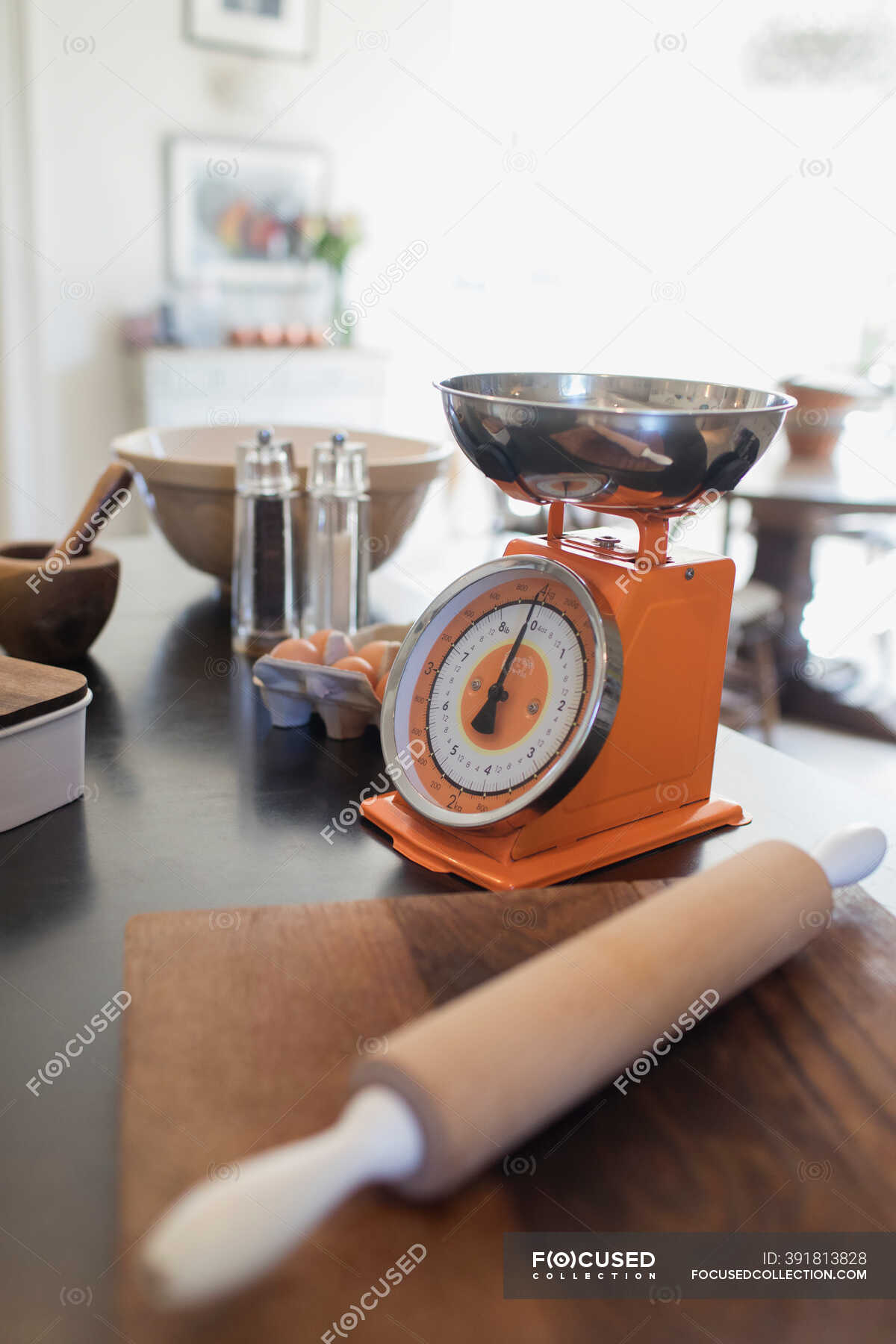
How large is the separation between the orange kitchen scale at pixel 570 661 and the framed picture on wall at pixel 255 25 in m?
4.03

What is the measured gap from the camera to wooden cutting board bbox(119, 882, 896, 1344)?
1.44ft

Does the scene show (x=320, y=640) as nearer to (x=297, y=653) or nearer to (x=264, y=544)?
(x=297, y=653)

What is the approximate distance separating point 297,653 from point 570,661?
36 cm

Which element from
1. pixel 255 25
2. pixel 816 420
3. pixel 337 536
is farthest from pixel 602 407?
pixel 255 25

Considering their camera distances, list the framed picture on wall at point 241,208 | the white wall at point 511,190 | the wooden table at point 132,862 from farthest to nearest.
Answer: the framed picture on wall at point 241,208 < the white wall at point 511,190 < the wooden table at point 132,862

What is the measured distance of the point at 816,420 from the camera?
3.61 metres

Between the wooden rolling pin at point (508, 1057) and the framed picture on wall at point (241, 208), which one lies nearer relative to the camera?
the wooden rolling pin at point (508, 1057)

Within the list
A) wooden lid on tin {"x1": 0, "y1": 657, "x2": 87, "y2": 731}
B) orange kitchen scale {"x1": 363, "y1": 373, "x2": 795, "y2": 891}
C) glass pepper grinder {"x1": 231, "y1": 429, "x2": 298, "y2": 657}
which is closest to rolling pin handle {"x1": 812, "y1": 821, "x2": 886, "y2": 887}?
orange kitchen scale {"x1": 363, "y1": 373, "x2": 795, "y2": 891}

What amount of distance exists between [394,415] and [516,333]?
872mm

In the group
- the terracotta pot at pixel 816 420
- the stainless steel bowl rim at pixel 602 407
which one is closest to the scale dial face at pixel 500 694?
the stainless steel bowl rim at pixel 602 407

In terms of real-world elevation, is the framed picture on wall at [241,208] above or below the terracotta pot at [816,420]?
above

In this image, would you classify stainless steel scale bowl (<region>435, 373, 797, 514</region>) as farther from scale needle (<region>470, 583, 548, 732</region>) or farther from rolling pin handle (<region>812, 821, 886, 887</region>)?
rolling pin handle (<region>812, 821, 886, 887</region>)

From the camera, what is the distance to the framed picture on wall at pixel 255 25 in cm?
409

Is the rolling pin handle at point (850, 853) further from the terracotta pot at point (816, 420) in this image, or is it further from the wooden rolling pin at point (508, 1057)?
the terracotta pot at point (816, 420)
